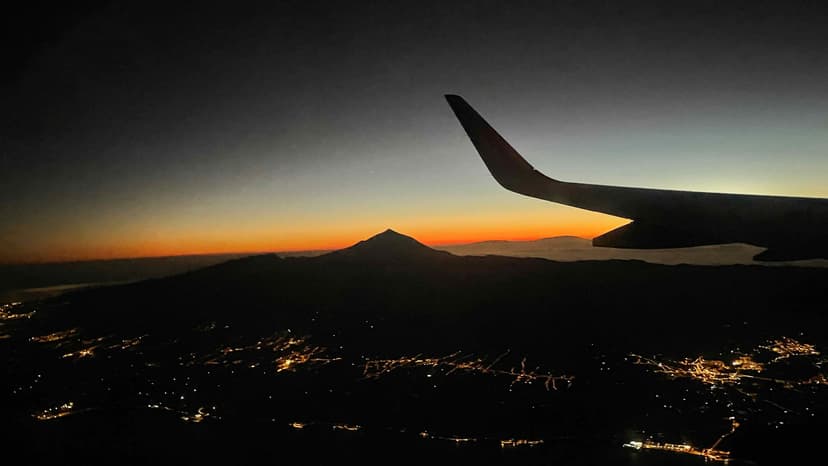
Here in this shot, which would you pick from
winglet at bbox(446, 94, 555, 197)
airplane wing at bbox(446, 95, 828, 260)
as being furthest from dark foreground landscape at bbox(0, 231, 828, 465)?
winglet at bbox(446, 94, 555, 197)

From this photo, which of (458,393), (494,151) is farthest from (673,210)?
(458,393)

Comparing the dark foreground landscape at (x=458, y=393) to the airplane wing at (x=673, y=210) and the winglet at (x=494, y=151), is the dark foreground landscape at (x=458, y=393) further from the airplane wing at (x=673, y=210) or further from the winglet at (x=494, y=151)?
the winglet at (x=494, y=151)

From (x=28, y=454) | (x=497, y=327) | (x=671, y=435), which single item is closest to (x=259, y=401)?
(x=28, y=454)

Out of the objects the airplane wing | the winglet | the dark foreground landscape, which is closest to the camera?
the airplane wing

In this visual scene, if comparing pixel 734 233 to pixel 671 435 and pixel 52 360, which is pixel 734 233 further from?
pixel 52 360

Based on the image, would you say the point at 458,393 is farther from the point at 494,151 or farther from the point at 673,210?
the point at 673,210

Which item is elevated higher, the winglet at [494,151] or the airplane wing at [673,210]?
the winglet at [494,151]

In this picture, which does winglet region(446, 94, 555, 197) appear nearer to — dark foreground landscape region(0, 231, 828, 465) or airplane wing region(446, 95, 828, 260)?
airplane wing region(446, 95, 828, 260)

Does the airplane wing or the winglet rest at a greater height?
the winglet

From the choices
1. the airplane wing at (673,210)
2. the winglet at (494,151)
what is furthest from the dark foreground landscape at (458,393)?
the winglet at (494,151)
